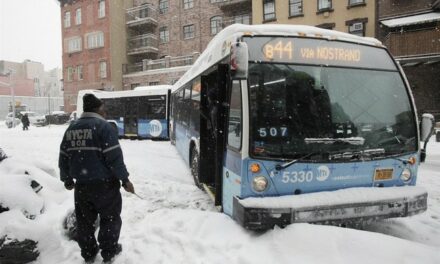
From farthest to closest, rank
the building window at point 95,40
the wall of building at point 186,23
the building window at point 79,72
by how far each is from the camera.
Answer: the building window at point 79,72 < the building window at point 95,40 < the wall of building at point 186,23

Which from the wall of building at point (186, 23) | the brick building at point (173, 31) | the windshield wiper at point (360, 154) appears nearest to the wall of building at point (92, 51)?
the brick building at point (173, 31)

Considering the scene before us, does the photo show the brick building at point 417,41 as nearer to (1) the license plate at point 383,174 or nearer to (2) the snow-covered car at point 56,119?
(1) the license plate at point 383,174

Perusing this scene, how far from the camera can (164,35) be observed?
38750 mm

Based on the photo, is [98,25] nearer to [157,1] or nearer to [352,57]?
[157,1]

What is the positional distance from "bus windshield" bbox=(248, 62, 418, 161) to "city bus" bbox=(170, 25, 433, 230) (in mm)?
12

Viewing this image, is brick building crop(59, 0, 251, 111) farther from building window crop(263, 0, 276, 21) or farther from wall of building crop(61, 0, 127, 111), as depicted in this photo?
building window crop(263, 0, 276, 21)

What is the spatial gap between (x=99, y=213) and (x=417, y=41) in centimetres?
2025

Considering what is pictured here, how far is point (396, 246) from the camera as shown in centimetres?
371

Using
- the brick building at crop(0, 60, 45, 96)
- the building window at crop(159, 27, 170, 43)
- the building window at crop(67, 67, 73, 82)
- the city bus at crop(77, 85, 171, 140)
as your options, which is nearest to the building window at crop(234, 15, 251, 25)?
the building window at crop(159, 27, 170, 43)

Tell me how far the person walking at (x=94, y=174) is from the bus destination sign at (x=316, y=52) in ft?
6.26

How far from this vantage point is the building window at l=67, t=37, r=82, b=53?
4117cm

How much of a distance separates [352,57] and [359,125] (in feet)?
3.00

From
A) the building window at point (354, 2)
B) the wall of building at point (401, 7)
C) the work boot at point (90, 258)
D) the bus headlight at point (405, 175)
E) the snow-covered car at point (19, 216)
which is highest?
the building window at point (354, 2)

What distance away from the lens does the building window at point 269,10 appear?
91.9 feet
